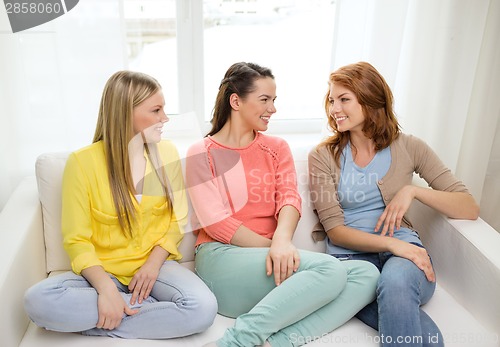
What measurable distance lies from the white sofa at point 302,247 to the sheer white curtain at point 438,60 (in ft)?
1.73

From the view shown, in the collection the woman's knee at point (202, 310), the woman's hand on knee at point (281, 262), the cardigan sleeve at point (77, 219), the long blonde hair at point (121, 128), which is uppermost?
the long blonde hair at point (121, 128)

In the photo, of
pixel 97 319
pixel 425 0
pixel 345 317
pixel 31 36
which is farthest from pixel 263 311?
pixel 425 0

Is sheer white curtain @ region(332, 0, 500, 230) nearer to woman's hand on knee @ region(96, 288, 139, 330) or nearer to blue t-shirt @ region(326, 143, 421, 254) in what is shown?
blue t-shirt @ region(326, 143, 421, 254)

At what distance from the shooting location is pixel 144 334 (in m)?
1.48

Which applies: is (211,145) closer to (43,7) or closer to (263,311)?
(263,311)

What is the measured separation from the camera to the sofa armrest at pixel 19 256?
4.52 ft

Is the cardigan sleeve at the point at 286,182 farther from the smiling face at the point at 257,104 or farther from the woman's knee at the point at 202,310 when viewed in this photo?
the woman's knee at the point at 202,310

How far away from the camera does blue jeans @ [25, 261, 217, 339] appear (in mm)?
1418

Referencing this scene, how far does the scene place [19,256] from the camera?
1.48m

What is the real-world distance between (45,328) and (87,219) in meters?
0.31

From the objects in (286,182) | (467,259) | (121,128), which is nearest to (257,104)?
(286,182)

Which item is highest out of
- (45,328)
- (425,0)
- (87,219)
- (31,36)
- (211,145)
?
(425,0)

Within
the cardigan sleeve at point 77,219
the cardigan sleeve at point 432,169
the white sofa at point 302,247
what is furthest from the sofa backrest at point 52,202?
the cardigan sleeve at point 432,169

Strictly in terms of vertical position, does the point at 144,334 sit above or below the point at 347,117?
below
